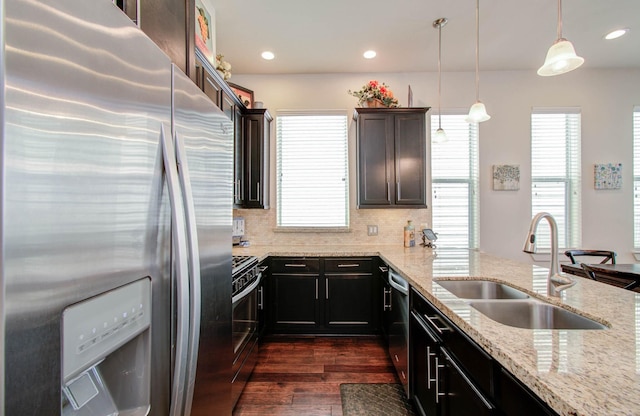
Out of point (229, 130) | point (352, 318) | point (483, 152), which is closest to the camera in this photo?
point (229, 130)

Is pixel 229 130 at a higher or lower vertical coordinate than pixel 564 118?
lower

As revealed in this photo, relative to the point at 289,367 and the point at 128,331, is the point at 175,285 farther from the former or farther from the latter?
the point at 289,367

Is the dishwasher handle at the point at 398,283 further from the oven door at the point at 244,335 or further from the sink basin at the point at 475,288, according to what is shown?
the oven door at the point at 244,335

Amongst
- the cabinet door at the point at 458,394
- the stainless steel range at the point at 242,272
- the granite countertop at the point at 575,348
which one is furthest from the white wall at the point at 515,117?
the cabinet door at the point at 458,394

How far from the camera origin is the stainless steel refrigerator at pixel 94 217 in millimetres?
406

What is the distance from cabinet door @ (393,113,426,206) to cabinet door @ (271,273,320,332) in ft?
4.52

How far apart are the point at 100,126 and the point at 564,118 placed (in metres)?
4.84

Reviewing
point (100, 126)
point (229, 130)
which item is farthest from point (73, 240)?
point (229, 130)

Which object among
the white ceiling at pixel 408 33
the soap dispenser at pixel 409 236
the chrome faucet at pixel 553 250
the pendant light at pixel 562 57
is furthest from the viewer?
the soap dispenser at pixel 409 236

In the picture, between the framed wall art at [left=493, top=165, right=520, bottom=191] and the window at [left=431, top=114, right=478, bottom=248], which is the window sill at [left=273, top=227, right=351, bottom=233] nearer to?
the window at [left=431, top=114, right=478, bottom=248]

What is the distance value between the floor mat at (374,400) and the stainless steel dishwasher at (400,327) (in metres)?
0.10

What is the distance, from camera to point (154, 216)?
2.34 ft

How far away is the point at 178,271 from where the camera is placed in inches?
29.3

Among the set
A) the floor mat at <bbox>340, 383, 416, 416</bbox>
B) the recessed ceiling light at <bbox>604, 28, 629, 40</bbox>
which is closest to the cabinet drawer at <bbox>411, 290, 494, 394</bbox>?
the floor mat at <bbox>340, 383, 416, 416</bbox>
